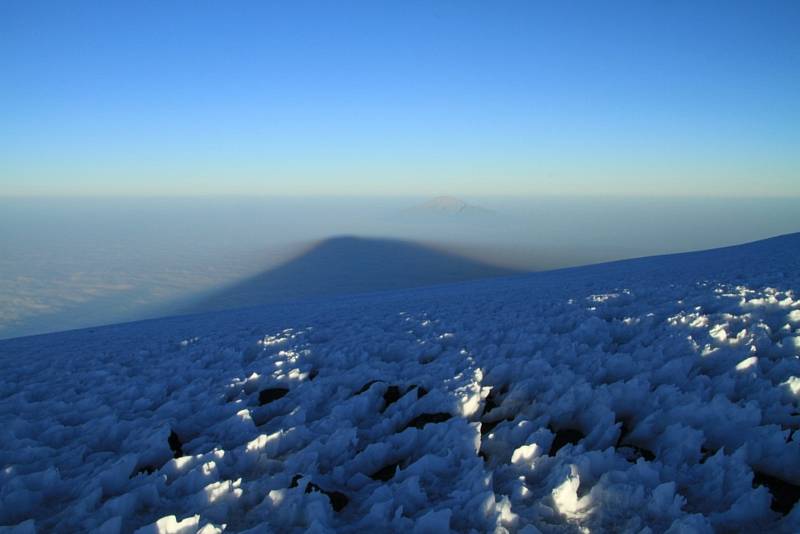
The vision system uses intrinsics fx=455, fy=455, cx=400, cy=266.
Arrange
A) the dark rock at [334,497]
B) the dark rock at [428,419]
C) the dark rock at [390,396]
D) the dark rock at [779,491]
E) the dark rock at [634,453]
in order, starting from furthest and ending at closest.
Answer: the dark rock at [390,396] < the dark rock at [428,419] < the dark rock at [634,453] < the dark rock at [334,497] < the dark rock at [779,491]

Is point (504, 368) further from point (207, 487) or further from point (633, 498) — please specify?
point (207, 487)

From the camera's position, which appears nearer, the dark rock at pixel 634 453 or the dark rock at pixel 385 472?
the dark rock at pixel 634 453

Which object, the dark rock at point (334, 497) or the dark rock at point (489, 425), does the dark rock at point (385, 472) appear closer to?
the dark rock at point (334, 497)

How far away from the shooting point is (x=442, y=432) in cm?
427

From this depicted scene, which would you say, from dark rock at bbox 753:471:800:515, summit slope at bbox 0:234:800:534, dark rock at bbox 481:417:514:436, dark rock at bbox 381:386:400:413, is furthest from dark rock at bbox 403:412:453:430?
dark rock at bbox 753:471:800:515

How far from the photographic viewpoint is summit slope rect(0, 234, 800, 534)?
311cm

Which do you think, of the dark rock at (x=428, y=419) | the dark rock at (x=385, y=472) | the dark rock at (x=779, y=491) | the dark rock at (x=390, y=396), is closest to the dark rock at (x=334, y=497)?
the dark rock at (x=385, y=472)

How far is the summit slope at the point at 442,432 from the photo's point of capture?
122 inches

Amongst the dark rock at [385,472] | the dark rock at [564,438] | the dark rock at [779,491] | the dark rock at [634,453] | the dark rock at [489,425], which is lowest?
the dark rock at [385,472]

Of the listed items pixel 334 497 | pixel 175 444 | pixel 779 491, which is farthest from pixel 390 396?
pixel 779 491

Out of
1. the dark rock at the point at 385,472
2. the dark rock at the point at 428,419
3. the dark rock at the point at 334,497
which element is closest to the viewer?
the dark rock at the point at 334,497

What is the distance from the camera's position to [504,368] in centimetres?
565

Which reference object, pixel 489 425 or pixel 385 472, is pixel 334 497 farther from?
pixel 489 425

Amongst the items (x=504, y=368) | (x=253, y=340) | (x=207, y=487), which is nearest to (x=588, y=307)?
(x=504, y=368)
